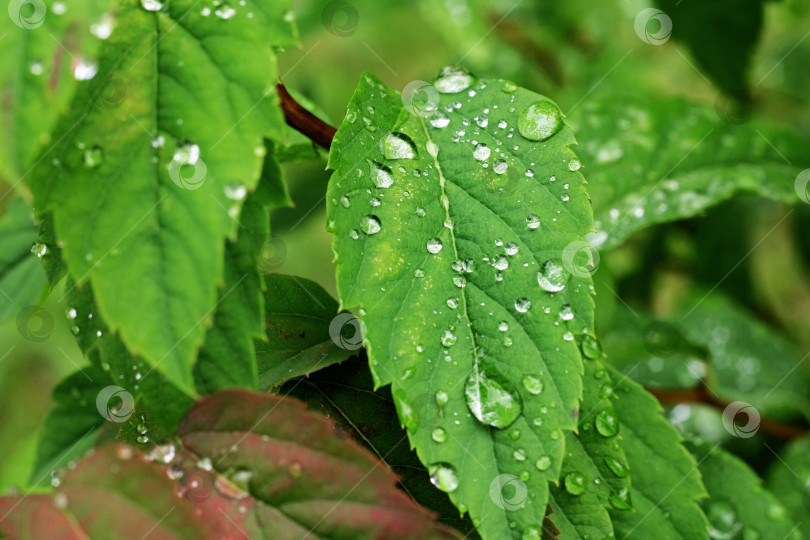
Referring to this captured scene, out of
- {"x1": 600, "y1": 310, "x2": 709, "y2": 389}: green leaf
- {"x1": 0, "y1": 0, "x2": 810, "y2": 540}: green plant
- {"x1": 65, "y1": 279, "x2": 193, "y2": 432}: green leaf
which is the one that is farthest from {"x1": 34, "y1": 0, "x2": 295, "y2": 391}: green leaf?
{"x1": 600, "y1": 310, "x2": 709, "y2": 389}: green leaf

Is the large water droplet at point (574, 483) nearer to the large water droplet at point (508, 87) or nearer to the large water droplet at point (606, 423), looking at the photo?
the large water droplet at point (606, 423)

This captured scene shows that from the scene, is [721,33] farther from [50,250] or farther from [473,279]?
[50,250]

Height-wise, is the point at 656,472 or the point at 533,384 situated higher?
the point at 533,384

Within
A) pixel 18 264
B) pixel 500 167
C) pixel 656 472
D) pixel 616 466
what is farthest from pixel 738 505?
pixel 18 264

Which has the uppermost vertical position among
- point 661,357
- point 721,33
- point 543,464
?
point 721,33

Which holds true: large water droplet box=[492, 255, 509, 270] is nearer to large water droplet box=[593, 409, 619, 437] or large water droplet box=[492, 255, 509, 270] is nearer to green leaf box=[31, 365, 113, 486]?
large water droplet box=[593, 409, 619, 437]

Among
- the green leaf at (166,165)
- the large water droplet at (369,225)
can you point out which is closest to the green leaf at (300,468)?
the green leaf at (166,165)

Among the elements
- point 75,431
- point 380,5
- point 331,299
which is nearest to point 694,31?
point 380,5
